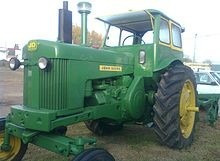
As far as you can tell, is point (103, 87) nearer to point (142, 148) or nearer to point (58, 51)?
point (58, 51)

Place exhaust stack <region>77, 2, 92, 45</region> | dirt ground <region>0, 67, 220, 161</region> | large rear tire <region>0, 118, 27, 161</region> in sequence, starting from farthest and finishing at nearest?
1. dirt ground <region>0, 67, 220, 161</region>
2. exhaust stack <region>77, 2, 92, 45</region>
3. large rear tire <region>0, 118, 27, 161</region>

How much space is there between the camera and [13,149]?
519 centimetres

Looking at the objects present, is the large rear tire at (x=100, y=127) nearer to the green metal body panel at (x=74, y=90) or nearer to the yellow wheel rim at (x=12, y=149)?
the green metal body panel at (x=74, y=90)

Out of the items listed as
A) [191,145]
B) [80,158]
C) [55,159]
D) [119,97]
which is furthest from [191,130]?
[80,158]

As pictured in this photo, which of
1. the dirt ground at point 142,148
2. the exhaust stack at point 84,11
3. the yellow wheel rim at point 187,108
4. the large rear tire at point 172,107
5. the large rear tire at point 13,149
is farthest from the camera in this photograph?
the yellow wheel rim at point 187,108

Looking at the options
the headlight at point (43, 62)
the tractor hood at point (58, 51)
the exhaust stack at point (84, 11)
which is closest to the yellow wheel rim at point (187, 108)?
the tractor hood at point (58, 51)

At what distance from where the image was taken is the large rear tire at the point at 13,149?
16.8ft

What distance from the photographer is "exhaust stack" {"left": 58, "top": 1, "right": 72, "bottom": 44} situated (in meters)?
5.01

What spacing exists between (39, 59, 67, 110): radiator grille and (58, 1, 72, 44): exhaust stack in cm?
61

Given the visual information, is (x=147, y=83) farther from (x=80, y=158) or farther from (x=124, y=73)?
(x=80, y=158)

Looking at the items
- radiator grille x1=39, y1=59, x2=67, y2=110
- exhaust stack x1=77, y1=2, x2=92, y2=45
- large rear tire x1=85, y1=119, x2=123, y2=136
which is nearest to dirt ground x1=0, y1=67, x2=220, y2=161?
large rear tire x1=85, y1=119, x2=123, y2=136

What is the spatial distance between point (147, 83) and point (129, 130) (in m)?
1.85

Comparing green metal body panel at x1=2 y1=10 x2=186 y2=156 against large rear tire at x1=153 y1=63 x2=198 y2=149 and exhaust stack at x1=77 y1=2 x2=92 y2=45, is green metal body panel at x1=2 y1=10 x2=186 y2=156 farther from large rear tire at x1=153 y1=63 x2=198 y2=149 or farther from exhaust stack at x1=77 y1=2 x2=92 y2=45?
exhaust stack at x1=77 y1=2 x2=92 y2=45

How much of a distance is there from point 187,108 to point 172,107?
81cm
